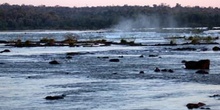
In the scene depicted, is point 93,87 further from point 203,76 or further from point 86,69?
point 86,69

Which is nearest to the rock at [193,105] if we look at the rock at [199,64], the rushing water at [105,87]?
the rushing water at [105,87]

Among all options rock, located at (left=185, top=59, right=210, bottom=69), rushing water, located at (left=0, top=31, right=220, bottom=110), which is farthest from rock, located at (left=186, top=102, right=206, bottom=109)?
rock, located at (left=185, top=59, right=210, bottom=69)

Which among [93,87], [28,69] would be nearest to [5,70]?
[28,69]

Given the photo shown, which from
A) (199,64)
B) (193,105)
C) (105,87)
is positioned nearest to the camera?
(193,105)

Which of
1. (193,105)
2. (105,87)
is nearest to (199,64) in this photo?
(105,87)

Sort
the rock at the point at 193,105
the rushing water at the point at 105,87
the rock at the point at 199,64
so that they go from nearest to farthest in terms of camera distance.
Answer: the rock at the point at 193,105, the rushing water at the point at 105,87, the rock at the point at 199,64

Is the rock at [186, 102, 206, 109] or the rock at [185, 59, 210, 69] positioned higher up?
the rock at [186, 102, 206, 109]

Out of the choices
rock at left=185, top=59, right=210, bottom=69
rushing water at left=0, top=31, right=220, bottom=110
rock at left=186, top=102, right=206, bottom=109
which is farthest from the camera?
rock at left=185, top=59, right=210, bottom=69

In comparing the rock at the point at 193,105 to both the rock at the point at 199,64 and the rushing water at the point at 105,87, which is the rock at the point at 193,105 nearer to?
the rushing water at the point at 105,87

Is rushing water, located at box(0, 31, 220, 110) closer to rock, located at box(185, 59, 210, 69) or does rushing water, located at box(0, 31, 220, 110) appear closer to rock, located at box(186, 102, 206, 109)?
rock, located at box(186, 102, 206, 109)

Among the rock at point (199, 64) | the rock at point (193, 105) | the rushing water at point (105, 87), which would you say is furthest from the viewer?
the rock at point (199, 64)

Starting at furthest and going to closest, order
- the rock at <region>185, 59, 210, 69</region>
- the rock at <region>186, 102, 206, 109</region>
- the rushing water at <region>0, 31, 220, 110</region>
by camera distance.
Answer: the rock at <region>185, 59, 210, 69</region>
the rushing water at <region>0, 31, 220, 110</region>
the rock at <region>186, 102, 206, 109</region>

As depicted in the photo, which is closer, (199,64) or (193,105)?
(193,105)

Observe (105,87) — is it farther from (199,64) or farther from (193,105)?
(199,64)
